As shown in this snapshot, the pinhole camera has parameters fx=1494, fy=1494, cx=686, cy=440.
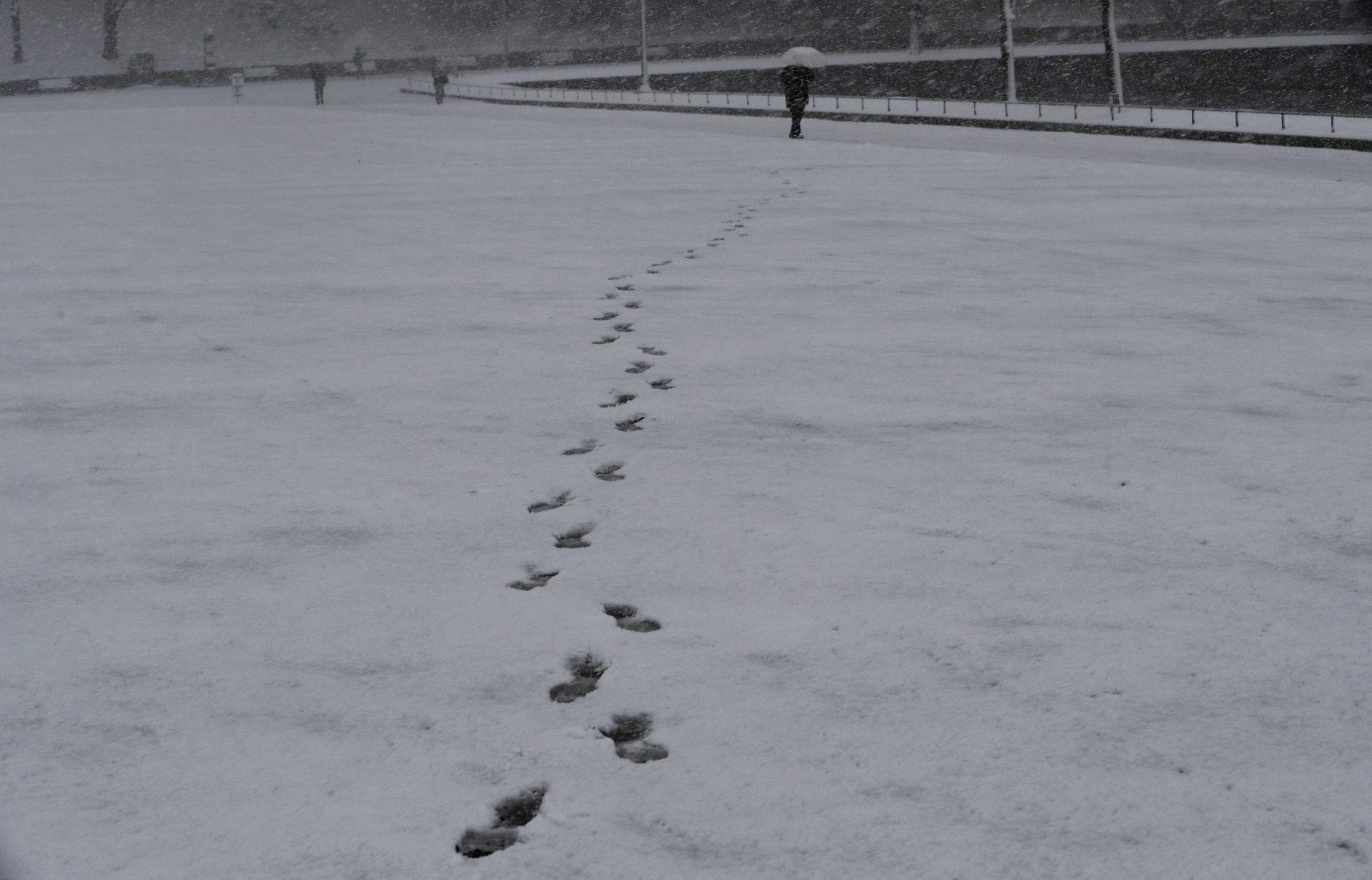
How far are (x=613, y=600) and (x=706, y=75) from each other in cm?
5563

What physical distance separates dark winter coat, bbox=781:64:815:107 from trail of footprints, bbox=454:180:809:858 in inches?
735

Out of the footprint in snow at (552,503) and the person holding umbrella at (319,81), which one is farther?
the person holding umbrella at (319,81)

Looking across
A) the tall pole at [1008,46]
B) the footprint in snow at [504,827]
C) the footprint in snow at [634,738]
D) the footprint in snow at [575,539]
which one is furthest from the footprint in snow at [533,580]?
the tall pole at [1008,46]

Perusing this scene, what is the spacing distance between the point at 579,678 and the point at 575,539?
979 millimetres

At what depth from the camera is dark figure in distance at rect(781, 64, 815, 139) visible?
23.7m

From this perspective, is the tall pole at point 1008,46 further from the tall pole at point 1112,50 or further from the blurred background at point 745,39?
the blurred background at point 745,39

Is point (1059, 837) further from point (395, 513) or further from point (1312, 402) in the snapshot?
point (1312, 402)

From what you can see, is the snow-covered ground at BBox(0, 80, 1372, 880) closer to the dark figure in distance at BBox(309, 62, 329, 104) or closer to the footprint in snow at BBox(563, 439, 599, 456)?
the footprint in snow at BBox(563, 439, 599, 456)

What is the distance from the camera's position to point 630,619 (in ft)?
11.3

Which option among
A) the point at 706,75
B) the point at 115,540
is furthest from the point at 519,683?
the point at 706,75

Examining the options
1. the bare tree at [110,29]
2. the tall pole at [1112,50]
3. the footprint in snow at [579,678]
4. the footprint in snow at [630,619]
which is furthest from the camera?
the bare tree at [110,29]

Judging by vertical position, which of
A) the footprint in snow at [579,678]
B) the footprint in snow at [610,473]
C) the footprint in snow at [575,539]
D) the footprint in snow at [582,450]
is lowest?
the footprint in snow at [579,678]

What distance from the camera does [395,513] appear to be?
4.31 meters

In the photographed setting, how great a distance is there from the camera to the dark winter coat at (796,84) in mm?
23766
